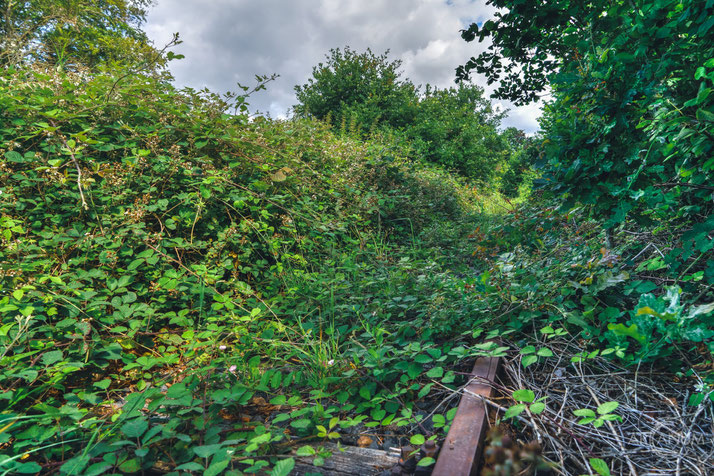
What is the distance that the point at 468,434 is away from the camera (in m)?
1.22

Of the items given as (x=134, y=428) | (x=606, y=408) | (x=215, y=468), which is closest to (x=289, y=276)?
(x=134, y=428)

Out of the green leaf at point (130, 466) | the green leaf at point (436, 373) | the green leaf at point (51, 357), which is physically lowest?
the green leaf at point (130, 466)

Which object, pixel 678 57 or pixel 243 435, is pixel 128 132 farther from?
pixel 678 57

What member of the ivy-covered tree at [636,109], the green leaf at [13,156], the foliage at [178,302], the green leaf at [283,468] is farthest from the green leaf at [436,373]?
the green leaf at [13,156]

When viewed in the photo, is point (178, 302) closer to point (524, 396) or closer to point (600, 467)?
point (524, 396)

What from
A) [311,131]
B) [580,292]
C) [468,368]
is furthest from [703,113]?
[311,131]

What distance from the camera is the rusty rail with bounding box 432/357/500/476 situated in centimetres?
107

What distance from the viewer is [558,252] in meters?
2.71

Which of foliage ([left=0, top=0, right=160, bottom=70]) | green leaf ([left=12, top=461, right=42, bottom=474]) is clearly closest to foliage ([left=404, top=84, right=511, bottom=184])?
foliage ([left=0, top=0, right=160, bottom=70])

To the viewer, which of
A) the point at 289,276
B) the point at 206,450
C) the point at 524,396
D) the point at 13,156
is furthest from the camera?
the point at 289,276

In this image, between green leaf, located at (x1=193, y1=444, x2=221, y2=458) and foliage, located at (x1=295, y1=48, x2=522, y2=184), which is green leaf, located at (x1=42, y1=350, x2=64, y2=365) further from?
foliage, located at (x1=295, y1=48, x2=522, y2=184)

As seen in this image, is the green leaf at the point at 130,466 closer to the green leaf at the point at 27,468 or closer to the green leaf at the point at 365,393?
the green leaf at the point at 27,468

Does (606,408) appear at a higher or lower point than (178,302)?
lower

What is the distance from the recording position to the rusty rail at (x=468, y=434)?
42.0 inches
